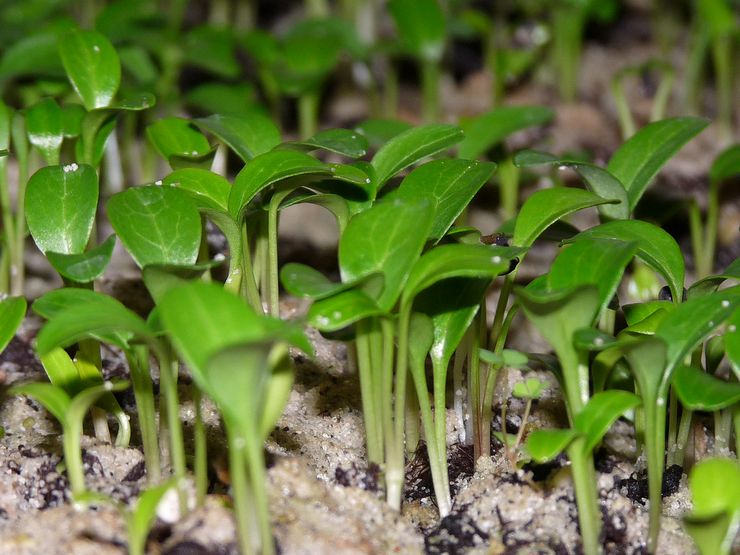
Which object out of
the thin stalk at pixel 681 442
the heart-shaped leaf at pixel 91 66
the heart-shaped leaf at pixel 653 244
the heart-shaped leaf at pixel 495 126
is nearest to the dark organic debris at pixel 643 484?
the thin stalk at pixel 681 442

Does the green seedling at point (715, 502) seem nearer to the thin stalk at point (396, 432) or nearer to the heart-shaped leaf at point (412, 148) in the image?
the thin stalk at point (396, 432)

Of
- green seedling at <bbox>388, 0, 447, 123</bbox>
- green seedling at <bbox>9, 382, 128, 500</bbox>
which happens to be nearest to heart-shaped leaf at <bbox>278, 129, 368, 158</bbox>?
green seedling at <bbox>9, 382, 128, 500</bbox>

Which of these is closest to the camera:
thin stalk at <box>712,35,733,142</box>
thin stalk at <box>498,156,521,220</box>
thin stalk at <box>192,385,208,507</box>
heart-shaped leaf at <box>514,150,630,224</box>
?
thin stalk at <box>192,385,208,507</box>

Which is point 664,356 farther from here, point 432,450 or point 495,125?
point 495,125

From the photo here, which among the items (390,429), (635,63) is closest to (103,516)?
(390,429)

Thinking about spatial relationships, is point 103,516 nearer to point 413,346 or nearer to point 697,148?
point 413,346

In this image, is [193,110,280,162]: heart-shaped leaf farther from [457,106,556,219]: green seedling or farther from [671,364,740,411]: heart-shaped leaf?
[671,364,740,411]: heart-shaped leaf
